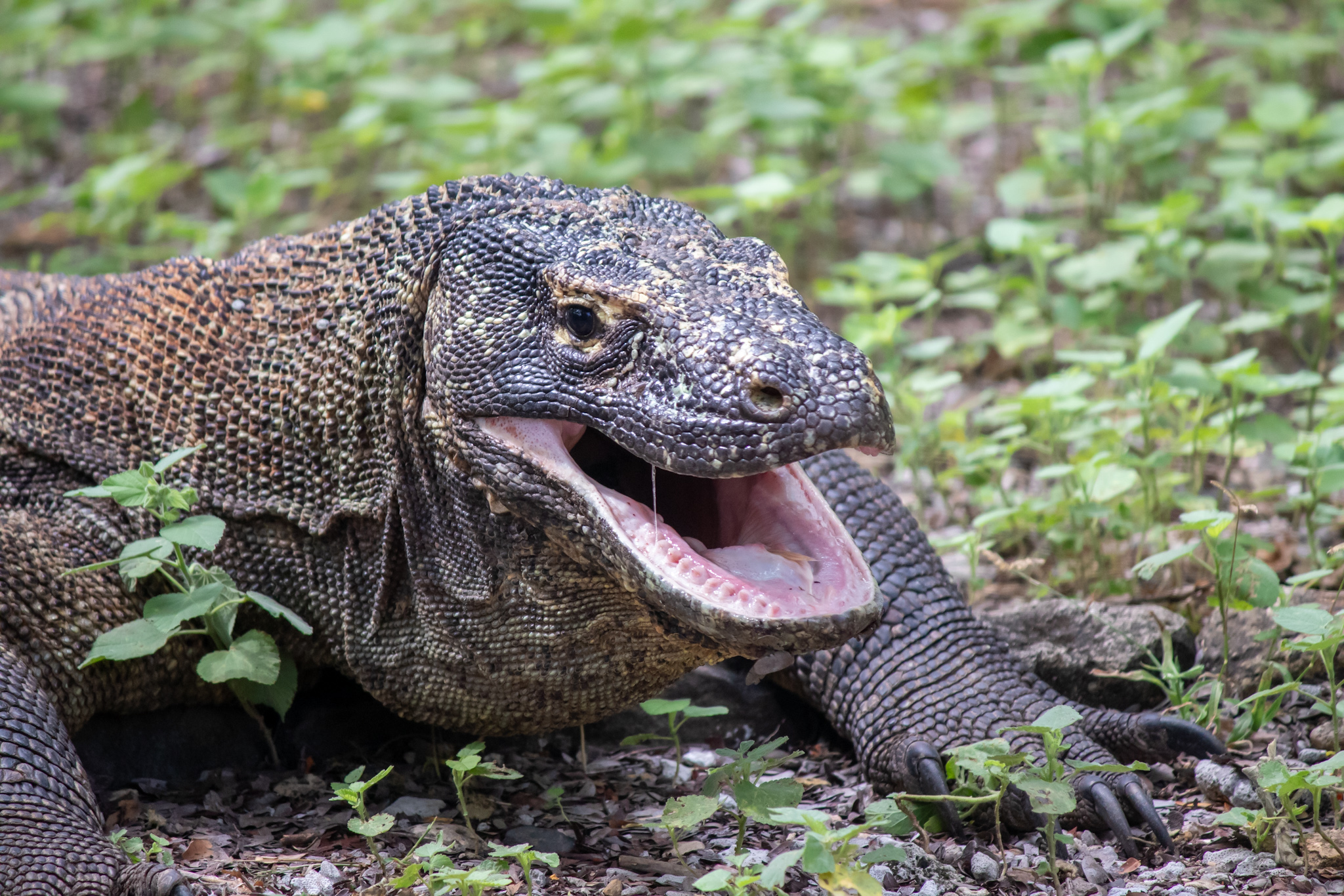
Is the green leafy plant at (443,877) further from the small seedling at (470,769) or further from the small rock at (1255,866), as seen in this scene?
the small rock at (1255,866)

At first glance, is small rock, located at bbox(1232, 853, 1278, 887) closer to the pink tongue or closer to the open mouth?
the open mouth

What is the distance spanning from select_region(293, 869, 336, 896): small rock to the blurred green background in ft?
6.85

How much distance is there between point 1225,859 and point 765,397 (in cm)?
150

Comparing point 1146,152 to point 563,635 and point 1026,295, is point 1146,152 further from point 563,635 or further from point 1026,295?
point 563,635

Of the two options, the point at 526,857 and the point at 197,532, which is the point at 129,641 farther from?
the point at 526,857

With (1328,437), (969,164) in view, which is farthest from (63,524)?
(969,164)

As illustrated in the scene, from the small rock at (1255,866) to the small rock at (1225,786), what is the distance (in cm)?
24

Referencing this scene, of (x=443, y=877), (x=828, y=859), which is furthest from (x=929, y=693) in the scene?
(x=443, y=877)

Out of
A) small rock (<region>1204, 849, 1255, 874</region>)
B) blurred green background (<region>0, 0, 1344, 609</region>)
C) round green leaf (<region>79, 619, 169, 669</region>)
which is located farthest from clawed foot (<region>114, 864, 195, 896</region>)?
blurred green background (<region>0, 0, 1344, 609</region>)

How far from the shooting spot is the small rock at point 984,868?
10.2ft

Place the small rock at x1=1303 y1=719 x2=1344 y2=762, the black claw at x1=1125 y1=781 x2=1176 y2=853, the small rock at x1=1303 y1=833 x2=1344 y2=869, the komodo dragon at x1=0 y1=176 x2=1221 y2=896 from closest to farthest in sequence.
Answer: the komodo dragon at x1=0 y1=176 x2=1221 y2=896
the small rock at x1=1303 y1=833 x2=1344 y2=869
the black claw at x1=1125 y1=781 x2=1176 y2=853
the small rock at x1=1303 y1=719 x2=1344 y2=762

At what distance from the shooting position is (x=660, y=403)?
283 centimetres

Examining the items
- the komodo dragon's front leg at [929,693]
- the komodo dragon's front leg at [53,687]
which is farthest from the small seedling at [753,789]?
the komodo dragon's front leg at [53,687]

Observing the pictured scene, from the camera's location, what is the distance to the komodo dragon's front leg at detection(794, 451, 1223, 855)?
11.0ft
